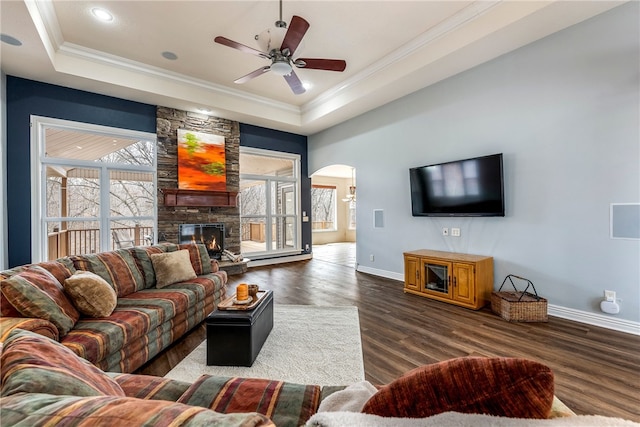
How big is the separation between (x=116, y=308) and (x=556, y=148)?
4.90 m

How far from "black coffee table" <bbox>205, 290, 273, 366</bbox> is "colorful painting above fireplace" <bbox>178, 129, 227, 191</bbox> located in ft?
13.0

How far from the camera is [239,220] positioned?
629cm

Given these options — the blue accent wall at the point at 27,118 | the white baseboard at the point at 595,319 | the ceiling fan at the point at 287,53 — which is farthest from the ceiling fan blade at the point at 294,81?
the white baseboard at the point at 595,319

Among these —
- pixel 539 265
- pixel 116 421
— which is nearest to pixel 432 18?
pixel 539 265

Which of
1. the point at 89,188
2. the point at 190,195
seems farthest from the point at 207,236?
the point at 89,188

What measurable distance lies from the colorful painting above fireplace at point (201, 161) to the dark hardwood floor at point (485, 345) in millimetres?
3043

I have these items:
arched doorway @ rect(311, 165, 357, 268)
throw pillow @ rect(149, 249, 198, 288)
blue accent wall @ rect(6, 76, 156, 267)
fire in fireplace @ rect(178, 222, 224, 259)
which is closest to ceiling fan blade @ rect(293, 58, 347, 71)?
throw pillow @ rect(149, 249, 198, 288)

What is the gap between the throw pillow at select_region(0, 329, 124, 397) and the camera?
699mm

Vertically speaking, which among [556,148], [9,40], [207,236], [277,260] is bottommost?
[277,260]

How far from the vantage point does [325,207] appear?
1187cm

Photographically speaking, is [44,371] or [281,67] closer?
[44,371]

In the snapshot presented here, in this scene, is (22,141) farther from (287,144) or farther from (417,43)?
(417,43)

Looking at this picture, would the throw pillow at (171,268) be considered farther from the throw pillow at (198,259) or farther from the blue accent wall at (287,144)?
the blue accent wall at (287,144)

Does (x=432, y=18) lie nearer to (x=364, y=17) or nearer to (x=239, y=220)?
(x=364, y=17)
